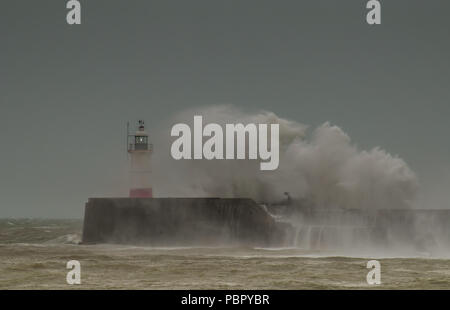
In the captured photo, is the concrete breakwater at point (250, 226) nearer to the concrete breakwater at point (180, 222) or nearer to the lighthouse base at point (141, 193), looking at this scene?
the concrete breakwater at point (180, 222)

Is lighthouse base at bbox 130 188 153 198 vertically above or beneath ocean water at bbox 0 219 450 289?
above

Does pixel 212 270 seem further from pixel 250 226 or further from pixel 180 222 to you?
pixel 180 222

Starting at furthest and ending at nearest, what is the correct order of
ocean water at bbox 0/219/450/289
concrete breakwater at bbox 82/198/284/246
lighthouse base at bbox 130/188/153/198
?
lighthouse base at bbox 130/188/153/198, concrete breakwater at bbox 82/198/284/246, ocean water at bbox 0/219/450/289

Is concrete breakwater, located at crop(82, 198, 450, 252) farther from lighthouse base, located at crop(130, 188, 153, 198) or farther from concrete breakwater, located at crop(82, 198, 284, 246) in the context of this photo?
lighthouse base, located at crop(130, 188, 153, 198)

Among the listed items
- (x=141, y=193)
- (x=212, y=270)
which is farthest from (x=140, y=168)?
(x=212, y=270)

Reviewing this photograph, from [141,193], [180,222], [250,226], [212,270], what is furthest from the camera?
[141,193]

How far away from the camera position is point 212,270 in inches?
669

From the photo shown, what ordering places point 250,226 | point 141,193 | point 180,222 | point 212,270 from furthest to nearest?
point 141,193 → point 180,222 → point 250,226 → point 212,270

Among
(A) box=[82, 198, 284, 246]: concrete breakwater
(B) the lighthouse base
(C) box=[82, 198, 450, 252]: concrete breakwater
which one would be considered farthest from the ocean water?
(B) the lighthouse base

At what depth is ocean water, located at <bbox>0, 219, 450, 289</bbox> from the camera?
14188 millimetres

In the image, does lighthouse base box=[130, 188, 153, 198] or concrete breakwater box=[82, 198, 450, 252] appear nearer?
concrete breakwater box=[82, 198, 450, 252]

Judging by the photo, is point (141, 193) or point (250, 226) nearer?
point (250, 226)

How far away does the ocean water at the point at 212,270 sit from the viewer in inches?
559
